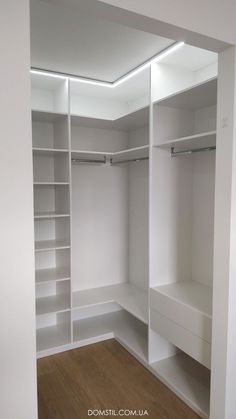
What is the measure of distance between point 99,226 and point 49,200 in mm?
714

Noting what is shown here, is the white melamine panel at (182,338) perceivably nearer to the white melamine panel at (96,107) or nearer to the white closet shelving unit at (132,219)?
A: the white closet shelving unit at (132,219)

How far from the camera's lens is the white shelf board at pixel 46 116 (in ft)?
8.93

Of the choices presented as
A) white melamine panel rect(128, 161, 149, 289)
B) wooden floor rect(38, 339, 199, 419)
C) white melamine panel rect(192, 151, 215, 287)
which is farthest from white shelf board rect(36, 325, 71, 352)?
white melamine panel rect(192, 151, 215, 287)

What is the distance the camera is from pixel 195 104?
256cm

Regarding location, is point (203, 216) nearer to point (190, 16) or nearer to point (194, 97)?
point (194, 97)

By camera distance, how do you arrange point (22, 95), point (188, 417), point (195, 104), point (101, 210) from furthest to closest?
point (101, 210)
point (195, 104)
point (188, 417)
point (22, 95)

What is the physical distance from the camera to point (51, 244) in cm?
304

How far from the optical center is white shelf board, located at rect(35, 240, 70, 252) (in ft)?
9.44

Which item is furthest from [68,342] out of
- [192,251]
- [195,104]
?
[195,104]

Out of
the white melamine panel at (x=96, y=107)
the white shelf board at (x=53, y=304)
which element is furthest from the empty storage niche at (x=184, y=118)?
the white shelf board at (x=53, y=304)

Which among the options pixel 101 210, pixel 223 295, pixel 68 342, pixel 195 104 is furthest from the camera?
pixel 101 210

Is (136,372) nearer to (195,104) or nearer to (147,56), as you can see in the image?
(195,104)

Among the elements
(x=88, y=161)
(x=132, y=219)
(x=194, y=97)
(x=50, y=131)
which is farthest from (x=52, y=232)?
(x=194, y=97)

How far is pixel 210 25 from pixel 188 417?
2591mm
